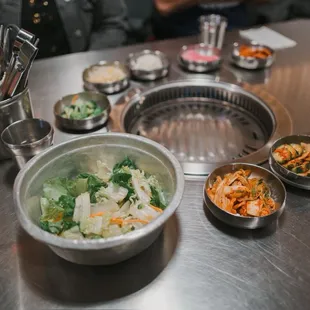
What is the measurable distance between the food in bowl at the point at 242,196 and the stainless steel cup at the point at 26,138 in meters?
0.65

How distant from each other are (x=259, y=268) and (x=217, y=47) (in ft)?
5.58

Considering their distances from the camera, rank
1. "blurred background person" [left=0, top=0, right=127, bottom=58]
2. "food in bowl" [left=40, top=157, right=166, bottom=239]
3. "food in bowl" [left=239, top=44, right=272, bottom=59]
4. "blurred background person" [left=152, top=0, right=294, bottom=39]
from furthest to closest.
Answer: "blurred background person" [left=152, top=0, right=294, bottom=39]
"blurred background person" [left=0, top=0, right=127, bottom=58]
"food in bowl" [left=239, top=44, right=272, bottom=59]
"food in bowl" [left=40, top=157, right=166, bottom=239]

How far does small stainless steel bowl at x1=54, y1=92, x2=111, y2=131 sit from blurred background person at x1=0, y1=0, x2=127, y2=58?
2.97 ft

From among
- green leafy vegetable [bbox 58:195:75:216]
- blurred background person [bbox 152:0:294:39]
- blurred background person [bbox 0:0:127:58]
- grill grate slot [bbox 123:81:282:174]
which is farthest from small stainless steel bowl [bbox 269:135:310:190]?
blurred background person [bbox 152:0:294:39]

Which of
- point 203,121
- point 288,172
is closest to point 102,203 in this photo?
point 288,172

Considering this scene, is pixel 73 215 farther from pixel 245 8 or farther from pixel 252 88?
pixel 245 8

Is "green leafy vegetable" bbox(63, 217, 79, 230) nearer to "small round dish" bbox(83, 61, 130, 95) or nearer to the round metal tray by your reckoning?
the round metal tray

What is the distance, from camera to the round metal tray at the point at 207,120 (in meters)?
1.84

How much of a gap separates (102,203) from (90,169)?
0.24 metres

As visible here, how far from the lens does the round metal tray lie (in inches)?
72.4

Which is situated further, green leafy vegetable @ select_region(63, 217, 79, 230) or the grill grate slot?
the grill grate slot

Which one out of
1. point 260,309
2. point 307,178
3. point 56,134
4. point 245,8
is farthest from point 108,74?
point 245,8

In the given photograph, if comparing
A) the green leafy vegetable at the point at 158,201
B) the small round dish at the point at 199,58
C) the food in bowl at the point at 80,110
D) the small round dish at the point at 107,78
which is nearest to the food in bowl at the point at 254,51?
the small round dish at the point at 199,58

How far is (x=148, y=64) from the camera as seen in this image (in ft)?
7.57
